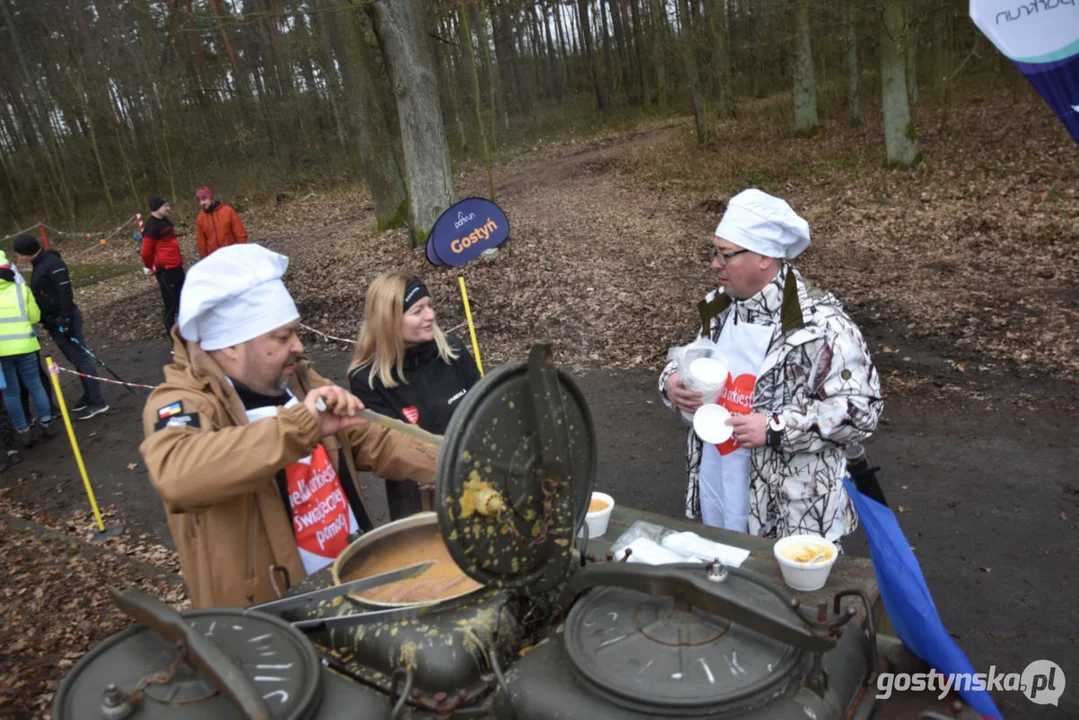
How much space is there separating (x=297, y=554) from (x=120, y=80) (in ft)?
101

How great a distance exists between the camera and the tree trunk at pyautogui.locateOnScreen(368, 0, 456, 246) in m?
11.3

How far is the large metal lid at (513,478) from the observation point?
1402 mm

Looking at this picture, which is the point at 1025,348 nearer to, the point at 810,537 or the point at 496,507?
the point at 810,537

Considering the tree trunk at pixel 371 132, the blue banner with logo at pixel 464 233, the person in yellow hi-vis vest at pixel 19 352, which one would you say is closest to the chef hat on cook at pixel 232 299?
the blue banner with logo at pixel 464 233

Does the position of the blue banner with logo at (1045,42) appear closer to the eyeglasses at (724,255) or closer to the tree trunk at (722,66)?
the eyeglasses at (724,255)

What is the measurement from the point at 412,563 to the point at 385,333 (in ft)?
5.93

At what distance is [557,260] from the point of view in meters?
11.3

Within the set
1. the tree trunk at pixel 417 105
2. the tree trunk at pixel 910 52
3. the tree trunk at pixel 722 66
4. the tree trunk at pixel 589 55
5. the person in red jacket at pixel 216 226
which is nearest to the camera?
the tree trunk at pixel 417 105

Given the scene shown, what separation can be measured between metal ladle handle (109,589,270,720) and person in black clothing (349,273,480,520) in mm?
2020

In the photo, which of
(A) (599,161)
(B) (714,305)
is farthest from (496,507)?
(A) (599,161)

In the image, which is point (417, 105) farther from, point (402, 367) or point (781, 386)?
point (781, 386)

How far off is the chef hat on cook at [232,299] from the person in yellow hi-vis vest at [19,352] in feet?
22.2

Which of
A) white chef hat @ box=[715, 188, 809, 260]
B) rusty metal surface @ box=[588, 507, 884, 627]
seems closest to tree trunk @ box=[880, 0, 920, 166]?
white chef hat @ box=[715, 188, 809, 260]

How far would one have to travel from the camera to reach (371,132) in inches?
572
